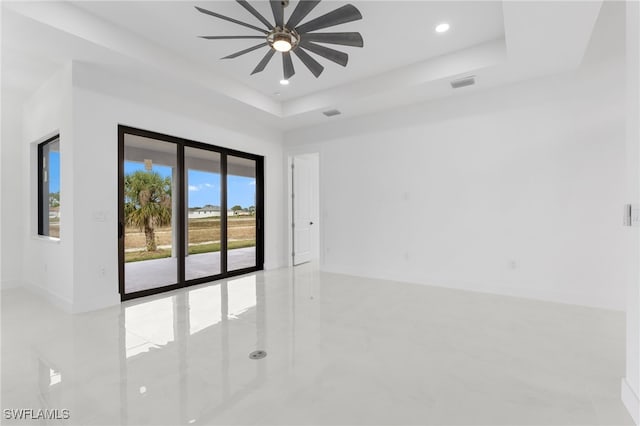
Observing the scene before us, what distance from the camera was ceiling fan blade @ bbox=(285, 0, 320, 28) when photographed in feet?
7.93

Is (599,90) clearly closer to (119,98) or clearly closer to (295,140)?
(295,140)

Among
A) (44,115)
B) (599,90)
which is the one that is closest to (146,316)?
(44,115)

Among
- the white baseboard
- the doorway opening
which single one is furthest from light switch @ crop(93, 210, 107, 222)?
the white baseboard

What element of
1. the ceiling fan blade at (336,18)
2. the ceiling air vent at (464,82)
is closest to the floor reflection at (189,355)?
the ceiling fan blade at (336,18)

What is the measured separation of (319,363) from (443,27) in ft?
12.2

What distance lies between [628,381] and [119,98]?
5.62 m

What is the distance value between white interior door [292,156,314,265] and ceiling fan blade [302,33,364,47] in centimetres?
382

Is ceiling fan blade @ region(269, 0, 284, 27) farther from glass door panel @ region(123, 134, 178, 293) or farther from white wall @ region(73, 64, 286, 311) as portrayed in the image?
glass door panel @ region(123, 134, 178, 293)

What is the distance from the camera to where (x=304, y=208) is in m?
7.07

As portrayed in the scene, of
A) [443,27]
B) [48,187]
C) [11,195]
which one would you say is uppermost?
[443,27]

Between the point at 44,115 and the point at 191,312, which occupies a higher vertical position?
the point at 44,115

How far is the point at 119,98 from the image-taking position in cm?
398

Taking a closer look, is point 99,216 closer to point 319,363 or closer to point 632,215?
point 319,363

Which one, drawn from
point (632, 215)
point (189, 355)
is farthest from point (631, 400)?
point (189, 355)
